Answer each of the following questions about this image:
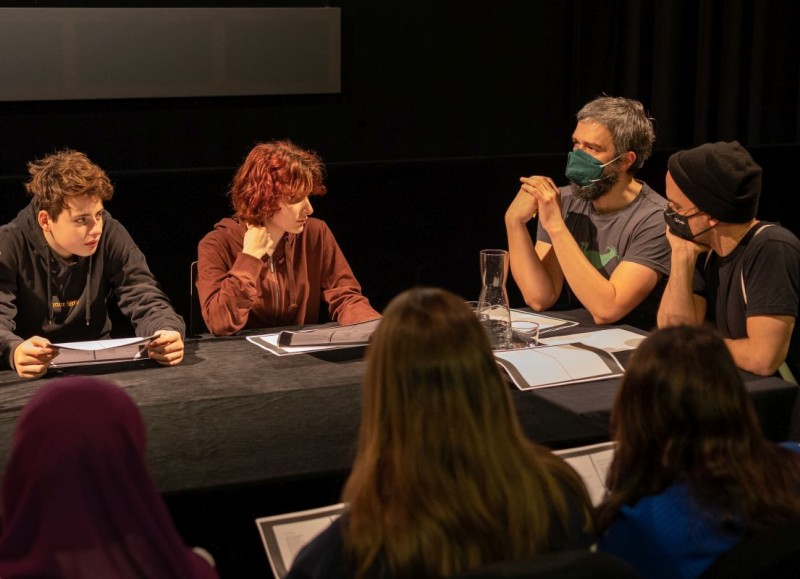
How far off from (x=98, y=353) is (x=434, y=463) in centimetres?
131

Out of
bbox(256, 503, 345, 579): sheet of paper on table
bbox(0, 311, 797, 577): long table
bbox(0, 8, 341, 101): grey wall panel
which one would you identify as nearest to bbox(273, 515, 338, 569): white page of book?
bbox(256, 503, 345, 579): sheet of paper on table

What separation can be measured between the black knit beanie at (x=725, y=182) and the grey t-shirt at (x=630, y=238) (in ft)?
1.27

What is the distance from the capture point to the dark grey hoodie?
275cm

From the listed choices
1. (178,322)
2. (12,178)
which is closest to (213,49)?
(12,178)

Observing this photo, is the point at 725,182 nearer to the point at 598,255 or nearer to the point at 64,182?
the point at 598,255

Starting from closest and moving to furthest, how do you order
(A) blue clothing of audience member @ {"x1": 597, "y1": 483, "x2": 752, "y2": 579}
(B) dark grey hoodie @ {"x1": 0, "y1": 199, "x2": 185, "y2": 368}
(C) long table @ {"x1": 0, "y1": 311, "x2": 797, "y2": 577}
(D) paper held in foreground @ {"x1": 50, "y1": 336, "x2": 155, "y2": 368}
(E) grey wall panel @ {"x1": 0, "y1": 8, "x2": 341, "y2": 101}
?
(A) blue clothing of audience member @ {"x1": 597, "y1": 483, "x2": 752, "y2": 579}, (C) long table @ {"x1": 0, "y1": 311, "x2": 797, "y2": 577}, (D) paper held in foreground @ {"x1": 50, "y1": 336, "x2": 155, "y2": 368}, (B) dark grey hoodie @ {"x1": 0, "y1": 199, "x2": 185, "y2": 368}, (E) grey wall panel @ {"x1": 0, "y1": 8, "x2": 341, "y2": 101}

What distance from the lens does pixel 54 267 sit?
9.28 ft

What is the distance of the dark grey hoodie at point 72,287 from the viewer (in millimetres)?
2752

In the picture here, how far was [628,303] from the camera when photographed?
2.85 m

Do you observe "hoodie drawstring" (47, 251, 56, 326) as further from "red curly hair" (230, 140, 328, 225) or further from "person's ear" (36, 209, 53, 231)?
"red curly hair" (230, 140, 328, 225)

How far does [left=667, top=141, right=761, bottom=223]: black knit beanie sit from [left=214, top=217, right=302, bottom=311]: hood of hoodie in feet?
3.80

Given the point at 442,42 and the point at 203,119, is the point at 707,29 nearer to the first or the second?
the point at 442,42

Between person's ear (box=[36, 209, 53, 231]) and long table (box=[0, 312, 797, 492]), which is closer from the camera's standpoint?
long table (box=[0, 312, 797, 492])

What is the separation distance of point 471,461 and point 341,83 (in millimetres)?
3875
